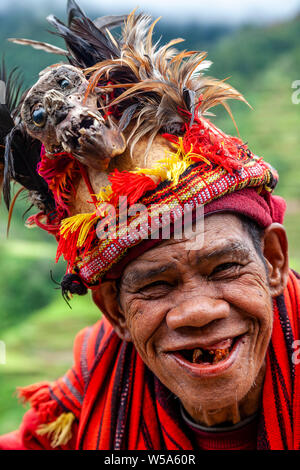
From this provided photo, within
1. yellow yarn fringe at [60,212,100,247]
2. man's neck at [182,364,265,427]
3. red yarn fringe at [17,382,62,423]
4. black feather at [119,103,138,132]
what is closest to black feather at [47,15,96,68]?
black feather at [119,103,138,132]

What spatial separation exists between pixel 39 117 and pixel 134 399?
53.4 inches

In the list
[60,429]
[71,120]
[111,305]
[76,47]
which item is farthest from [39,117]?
[60,429]

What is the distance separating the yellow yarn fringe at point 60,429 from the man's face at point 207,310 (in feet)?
2.91

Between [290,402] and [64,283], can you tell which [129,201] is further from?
[290,402]

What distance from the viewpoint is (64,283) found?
2188 millimetres

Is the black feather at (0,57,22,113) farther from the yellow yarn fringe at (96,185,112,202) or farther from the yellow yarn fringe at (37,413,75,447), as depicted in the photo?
the yellow yarn fringe at (37,413,75,447)

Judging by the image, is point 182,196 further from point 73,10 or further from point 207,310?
point 73,10

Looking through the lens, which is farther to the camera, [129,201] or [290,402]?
[290,402]

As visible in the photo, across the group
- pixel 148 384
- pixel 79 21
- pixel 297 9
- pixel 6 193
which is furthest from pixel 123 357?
pixel 297 9

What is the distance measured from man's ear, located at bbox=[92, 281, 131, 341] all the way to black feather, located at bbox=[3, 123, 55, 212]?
0.39 meters

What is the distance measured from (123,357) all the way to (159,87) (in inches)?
50.5

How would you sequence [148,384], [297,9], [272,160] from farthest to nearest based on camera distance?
[297,9] → [272,160] → [148,384]

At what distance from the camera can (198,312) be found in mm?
1907
